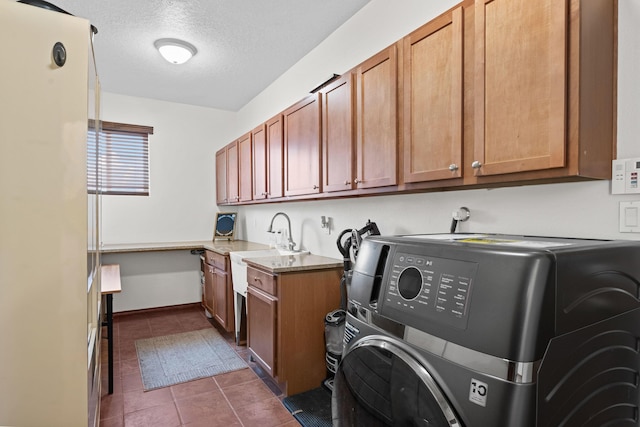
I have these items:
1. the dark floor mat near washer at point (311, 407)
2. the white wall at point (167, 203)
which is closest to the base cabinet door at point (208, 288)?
the white wall at point (167, 203)

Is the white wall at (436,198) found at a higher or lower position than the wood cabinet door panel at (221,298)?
higher

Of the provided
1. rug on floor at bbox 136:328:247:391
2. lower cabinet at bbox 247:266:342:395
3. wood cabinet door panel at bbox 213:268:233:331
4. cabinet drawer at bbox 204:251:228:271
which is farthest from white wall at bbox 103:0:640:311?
rug on floor at bbox 136:328:247:391

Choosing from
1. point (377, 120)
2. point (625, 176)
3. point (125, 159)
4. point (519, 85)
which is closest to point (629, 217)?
point (625, 176)

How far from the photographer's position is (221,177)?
15.5 feet

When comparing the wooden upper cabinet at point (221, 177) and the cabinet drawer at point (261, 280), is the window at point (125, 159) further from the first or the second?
the cabinet drawer at point (261, 280)

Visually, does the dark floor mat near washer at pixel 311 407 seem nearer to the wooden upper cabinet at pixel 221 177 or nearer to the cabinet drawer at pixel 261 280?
the cabinet drawer at pixel 261 280

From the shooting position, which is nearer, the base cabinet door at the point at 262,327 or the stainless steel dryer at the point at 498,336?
the stainless steel dryer at the point at 498,336

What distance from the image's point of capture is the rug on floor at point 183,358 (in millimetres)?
2723

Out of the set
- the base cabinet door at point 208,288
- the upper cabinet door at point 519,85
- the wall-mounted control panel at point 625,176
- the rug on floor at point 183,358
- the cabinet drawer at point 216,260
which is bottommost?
the rug on floor at point 183,358

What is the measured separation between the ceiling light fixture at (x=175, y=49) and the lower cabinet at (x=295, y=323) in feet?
6.64

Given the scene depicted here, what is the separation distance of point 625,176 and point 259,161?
2903 millimetres

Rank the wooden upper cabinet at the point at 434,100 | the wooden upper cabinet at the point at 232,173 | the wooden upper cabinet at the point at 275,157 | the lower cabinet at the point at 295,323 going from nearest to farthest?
the wooden upper cabinet at the point at 434,100 < the lower cabinet at the point at 295,323 < the wooden upper cabinet at the point at 275,157 < the wooden upper cabinet at the point at 232,173

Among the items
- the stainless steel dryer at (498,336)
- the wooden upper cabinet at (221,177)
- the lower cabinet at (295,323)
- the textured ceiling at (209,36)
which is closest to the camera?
the stainless steel dryer at (498,336)

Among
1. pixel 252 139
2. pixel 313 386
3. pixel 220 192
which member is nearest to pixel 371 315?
pixel 313 386
